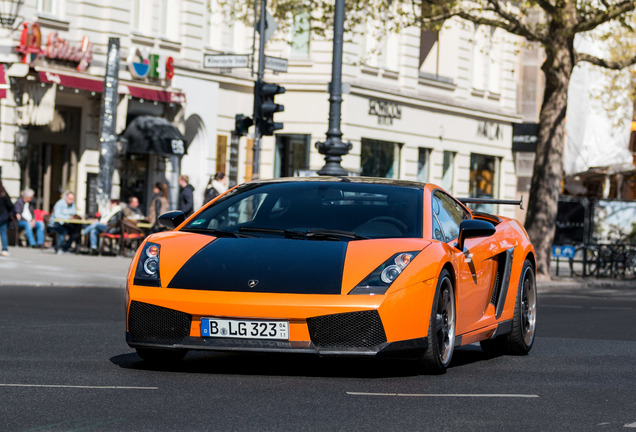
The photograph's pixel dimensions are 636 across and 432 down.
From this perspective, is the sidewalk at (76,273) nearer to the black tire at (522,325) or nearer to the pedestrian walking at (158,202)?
the pedestrian walking at (158,202)

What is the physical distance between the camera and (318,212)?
962cm

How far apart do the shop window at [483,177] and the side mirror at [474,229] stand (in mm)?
36524

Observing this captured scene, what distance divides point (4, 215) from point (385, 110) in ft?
57.4

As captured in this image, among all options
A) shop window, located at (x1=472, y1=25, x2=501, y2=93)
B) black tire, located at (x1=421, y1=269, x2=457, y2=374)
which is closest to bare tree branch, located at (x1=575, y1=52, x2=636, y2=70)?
shop window, located at (x1=472, y1=25, x2=501, y2=93)

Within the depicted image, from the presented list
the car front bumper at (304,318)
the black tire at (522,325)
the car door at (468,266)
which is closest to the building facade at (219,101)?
the black tire at (522,325)

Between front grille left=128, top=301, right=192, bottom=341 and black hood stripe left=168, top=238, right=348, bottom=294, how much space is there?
177 millimetres

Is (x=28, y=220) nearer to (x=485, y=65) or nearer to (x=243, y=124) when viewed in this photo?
(x=243, y=124)

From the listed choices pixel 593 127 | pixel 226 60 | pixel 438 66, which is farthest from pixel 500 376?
pixel 593 127

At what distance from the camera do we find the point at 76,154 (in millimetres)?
32969

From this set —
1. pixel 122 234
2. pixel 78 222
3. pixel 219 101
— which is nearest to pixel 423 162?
pixel 219 101

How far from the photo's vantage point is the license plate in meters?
8.46

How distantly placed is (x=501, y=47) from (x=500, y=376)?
132ft

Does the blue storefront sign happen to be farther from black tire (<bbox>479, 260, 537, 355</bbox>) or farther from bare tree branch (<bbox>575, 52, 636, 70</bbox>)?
black tire (<bbox>479, 260, 537, 355</bbox>)

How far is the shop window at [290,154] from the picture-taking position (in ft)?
130
